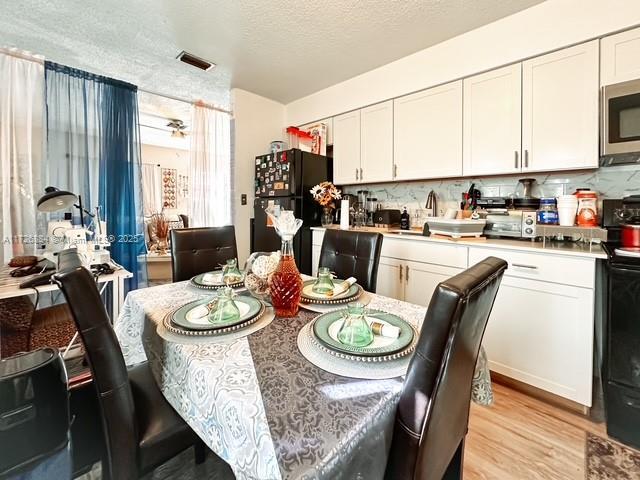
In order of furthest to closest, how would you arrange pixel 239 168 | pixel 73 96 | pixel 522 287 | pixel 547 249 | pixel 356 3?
1. pixel 239 168
2. pixel 73 96
3. pixel 356 3
4. pixel 522 287
5. pixel 547 249

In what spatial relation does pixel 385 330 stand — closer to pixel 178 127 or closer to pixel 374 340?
pixel 374 340

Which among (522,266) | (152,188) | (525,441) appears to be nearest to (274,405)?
(525,441)

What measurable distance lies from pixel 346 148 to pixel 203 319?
8.33 feet

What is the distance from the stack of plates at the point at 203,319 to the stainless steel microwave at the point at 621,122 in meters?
2.18

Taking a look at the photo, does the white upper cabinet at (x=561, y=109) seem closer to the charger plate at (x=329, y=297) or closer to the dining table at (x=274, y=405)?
the charger plate at (x=329, y=297)

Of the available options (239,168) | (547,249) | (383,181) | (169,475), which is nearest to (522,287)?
(547,249)

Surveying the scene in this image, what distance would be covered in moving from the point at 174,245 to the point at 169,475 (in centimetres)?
114

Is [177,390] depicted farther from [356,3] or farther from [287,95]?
[287,95]

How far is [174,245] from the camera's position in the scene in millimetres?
Result: 1736

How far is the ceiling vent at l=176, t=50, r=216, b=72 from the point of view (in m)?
2.52

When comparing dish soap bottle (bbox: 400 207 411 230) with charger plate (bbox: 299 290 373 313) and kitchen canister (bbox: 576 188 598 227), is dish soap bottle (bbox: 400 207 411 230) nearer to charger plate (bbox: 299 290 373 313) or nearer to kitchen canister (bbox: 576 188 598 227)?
kitchen canister (bbox: 576 188 598 227)

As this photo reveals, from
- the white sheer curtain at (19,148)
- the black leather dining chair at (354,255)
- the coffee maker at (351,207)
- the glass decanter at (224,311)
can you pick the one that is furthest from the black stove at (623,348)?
the white sheer curtain at (19,148)

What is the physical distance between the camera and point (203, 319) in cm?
97

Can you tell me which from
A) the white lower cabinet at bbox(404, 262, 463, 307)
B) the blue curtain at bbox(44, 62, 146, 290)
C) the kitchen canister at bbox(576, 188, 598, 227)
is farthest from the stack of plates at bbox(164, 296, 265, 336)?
the blue curtain at bbox(44, 62, 146, 290)
